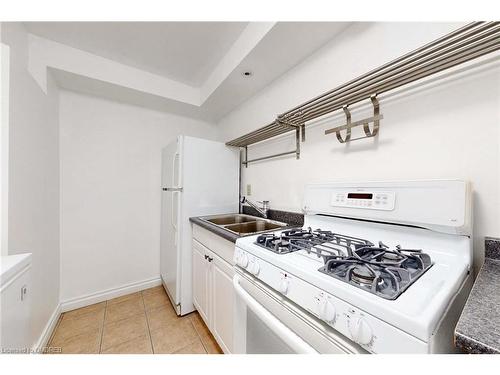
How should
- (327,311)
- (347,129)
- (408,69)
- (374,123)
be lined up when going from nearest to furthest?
(327,311) < (408,69) < (374,123) < (347,129)

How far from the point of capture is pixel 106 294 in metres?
2.19

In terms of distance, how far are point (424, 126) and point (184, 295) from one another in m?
2.16

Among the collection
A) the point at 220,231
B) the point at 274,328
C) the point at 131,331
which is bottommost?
the point at 131,331

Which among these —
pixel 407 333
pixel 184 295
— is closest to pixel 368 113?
pixel 407 333

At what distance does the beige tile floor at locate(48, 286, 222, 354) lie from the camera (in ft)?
5.00

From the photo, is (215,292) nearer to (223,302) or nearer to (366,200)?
(223,302)

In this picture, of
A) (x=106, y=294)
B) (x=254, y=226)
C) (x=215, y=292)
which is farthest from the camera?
(x=106, y=294)

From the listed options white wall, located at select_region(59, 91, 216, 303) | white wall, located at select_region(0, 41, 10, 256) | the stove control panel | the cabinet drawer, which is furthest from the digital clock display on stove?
white wall, located at select_region(59, 91, 216, 303)

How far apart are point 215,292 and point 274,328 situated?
0.78m

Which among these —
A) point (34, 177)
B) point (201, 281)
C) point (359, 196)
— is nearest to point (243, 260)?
point (359, 196)

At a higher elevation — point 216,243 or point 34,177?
point 34,177

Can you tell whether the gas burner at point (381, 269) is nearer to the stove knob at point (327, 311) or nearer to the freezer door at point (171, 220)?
the stove knob at point (327, 311)
